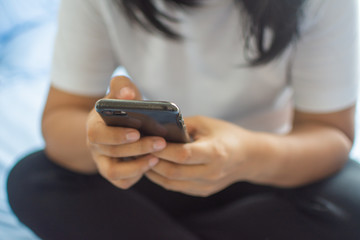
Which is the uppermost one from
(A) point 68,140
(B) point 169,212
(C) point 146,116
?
(C) point 146,116

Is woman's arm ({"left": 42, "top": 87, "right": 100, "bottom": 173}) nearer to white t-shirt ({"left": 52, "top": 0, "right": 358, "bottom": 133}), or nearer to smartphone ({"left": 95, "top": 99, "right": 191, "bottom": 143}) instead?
white t-shirt ({"left": 52, "top": 0, "right": 358, "bottom": 133})

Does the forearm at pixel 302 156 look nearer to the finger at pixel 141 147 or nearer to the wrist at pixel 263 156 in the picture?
the wrist at pixel 263 156

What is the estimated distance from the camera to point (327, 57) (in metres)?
0.45

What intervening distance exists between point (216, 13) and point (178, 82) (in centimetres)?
12

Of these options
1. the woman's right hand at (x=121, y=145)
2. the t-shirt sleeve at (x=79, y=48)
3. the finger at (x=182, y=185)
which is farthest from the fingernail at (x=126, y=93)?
the t-shirt sleeve at (x=79, y=48)

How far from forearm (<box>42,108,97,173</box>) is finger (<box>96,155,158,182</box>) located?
0.42 feet

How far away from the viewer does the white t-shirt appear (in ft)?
1.45

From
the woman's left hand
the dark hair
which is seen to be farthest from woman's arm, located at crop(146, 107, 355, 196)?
the dark hair

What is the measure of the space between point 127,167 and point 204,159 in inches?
3.3

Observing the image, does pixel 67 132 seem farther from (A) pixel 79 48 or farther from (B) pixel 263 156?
(B) pixel 263 156

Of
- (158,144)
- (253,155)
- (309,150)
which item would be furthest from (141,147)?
(309,150)

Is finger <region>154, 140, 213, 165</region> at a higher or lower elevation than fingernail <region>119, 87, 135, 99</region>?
lower

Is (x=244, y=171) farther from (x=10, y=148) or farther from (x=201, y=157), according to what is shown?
(x=10, y=148)

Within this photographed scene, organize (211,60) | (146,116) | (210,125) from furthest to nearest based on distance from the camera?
(211,60), (210,125), (146,116)
